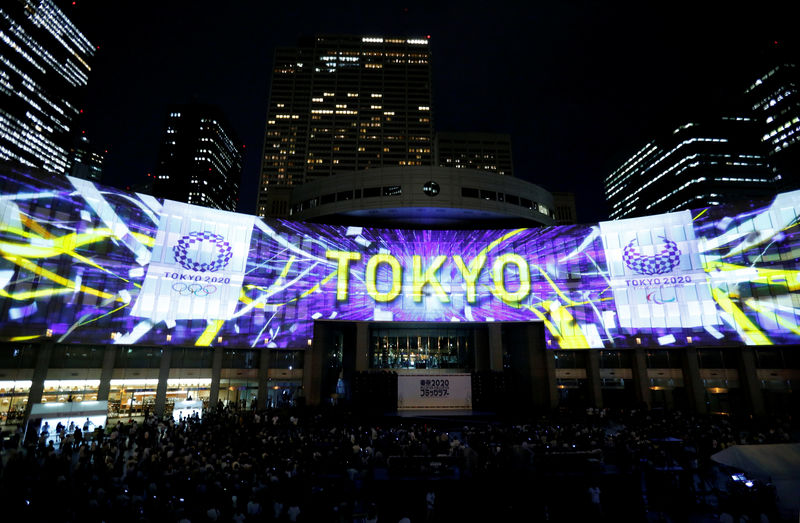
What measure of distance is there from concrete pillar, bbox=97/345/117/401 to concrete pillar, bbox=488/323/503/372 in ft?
129

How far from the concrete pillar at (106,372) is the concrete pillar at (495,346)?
3926cm

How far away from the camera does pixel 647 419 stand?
3173cm

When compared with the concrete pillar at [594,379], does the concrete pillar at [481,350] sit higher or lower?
higher

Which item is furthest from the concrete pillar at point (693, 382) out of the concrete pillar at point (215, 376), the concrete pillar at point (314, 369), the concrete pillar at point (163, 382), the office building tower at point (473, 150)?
the office building tower at point (473, 150)

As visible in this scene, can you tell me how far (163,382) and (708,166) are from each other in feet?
463

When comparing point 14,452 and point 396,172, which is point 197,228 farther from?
point 14,452

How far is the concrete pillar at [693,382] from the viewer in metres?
43.6

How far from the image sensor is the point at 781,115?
10994cm

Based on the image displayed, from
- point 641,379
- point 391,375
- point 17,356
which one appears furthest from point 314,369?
point 641,379

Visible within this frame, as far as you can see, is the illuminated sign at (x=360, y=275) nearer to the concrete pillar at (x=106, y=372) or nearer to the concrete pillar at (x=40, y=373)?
the concrete pillar at (x=40, y=373)

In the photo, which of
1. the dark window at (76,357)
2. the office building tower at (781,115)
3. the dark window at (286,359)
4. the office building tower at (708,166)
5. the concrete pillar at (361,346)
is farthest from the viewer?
the office building tower at (708,166)

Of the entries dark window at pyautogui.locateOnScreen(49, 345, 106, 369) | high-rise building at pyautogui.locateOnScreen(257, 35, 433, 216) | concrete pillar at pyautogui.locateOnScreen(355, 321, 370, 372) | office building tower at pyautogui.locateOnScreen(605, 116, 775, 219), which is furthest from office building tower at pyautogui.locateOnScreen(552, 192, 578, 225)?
high-rise building at pyautogui.locateOnScreen(257, 35, 433, 216)

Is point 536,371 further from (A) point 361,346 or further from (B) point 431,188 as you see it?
(B) point 431,188

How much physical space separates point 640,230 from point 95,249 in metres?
55.1
